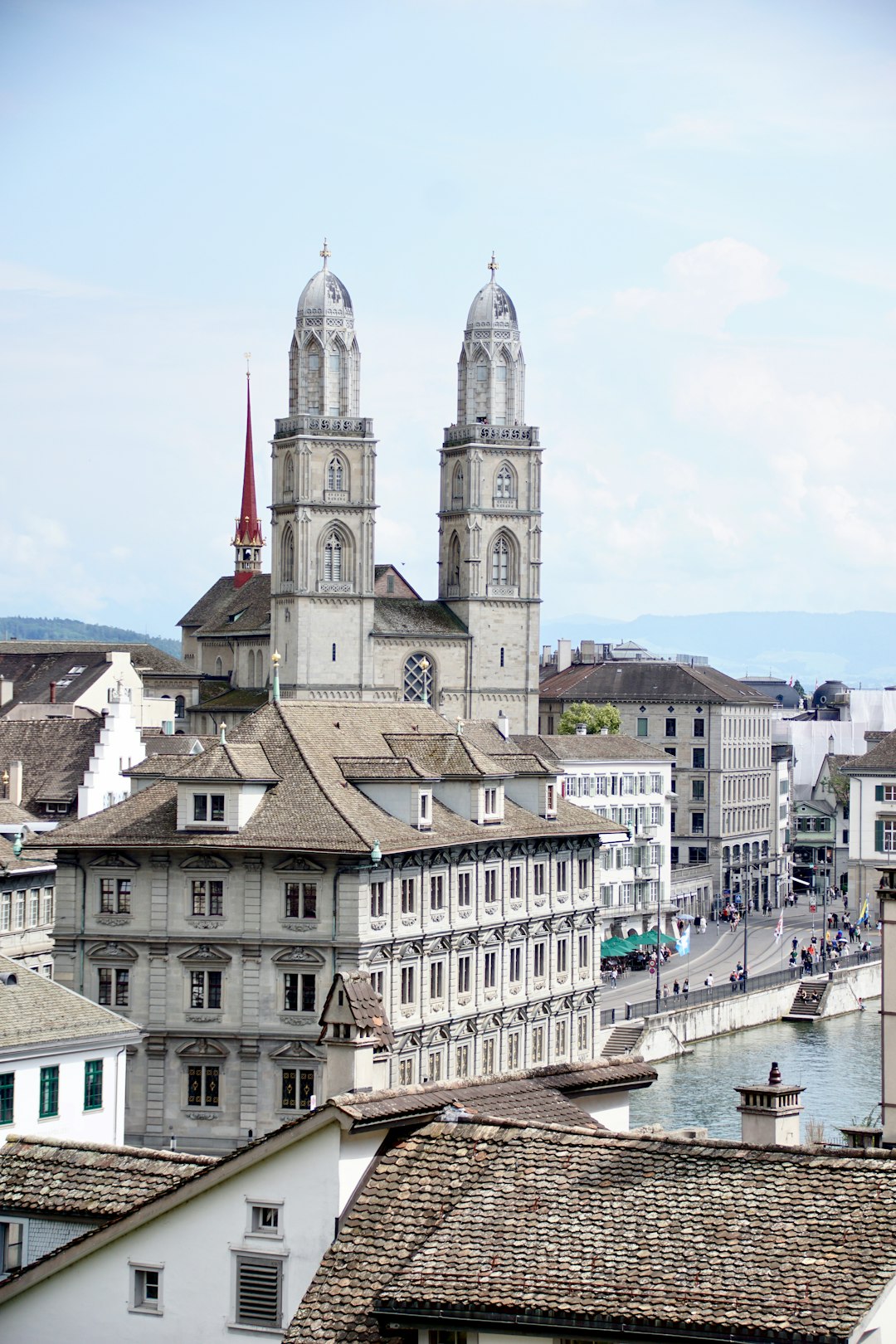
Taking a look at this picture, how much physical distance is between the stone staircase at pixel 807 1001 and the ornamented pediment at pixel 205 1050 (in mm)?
47534

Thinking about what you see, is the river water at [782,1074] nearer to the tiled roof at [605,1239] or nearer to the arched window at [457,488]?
the tiled roof at [605,1239]

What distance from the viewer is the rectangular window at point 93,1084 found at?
124ft

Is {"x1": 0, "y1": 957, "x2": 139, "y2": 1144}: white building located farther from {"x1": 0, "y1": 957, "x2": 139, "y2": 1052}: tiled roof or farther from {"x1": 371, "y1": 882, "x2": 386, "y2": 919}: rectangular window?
{"x1": 371, "y1": 882, "x2": 386, "y2": 919}: rectangular window

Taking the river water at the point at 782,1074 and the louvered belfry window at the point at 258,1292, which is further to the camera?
the river water at the point at 782,1074

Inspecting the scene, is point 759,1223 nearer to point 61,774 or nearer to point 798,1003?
point 61,774

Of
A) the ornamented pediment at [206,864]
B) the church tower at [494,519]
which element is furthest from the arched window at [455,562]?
the ornamented pediment at [206,864]

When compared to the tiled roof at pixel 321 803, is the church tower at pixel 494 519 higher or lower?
higher

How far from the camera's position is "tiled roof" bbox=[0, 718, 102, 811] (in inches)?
3246

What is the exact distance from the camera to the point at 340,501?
5778 inches

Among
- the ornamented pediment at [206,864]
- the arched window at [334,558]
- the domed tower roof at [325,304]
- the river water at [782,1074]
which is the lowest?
the river water at [782,1074]

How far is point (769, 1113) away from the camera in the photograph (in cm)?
2497

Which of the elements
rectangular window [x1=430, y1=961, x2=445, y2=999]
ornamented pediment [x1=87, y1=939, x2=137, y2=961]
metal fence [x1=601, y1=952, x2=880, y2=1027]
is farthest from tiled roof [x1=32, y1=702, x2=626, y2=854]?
metal fence [x1=601, y1=952, x2=880, y2=1027]

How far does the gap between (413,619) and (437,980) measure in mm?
87056

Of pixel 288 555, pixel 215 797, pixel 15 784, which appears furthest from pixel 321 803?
pixel 288 555
